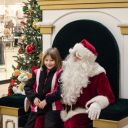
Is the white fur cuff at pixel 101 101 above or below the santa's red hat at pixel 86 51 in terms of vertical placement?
below

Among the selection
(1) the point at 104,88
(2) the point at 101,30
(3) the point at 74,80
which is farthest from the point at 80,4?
(1) the point at 104,88

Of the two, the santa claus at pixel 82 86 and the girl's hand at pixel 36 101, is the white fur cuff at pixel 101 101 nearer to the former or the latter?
the santa claus at pixel 82 86

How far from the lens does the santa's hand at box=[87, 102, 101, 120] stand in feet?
9.61

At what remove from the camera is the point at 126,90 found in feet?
11.4

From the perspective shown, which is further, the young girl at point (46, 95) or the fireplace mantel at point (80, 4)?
the fireplace mantel at point (80, 4)

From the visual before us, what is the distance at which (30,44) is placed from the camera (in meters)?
4.91

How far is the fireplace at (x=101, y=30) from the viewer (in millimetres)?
3430

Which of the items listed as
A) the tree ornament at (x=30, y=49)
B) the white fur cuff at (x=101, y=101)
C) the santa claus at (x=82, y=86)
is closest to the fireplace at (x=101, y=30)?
the santa claus at (x=82, y=86)

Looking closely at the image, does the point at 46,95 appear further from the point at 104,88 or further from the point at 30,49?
the point at 30,49

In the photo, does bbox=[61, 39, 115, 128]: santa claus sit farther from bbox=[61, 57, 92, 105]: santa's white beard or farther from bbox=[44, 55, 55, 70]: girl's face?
bbox=[44, 55, 55, 70]: girl's face

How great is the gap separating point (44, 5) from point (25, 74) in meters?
0.91

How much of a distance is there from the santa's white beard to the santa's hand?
10.1 inches

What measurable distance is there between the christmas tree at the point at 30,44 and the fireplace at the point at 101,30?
1037mm

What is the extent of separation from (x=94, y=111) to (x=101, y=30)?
37.5 inches
